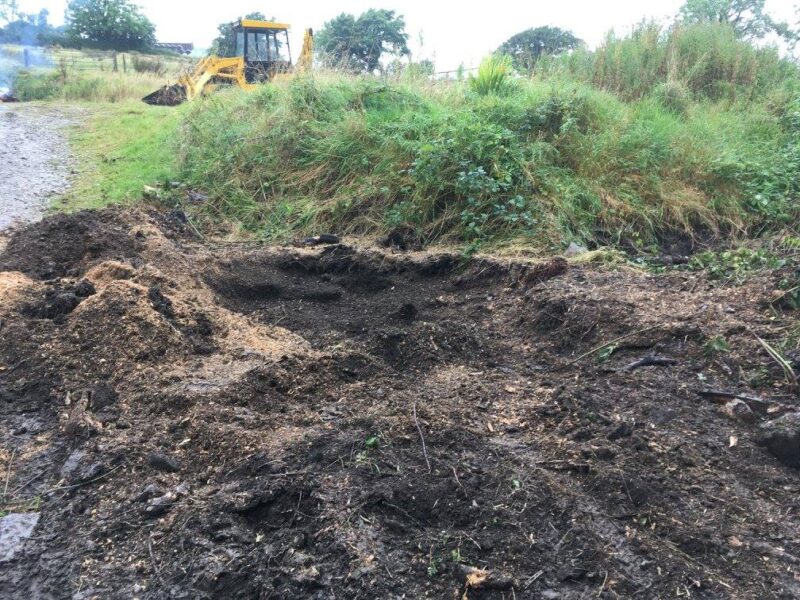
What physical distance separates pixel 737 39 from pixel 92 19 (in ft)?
112

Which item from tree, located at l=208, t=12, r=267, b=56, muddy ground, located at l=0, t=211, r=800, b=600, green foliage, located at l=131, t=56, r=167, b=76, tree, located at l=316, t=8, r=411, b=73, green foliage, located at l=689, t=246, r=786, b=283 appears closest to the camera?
muddy ground, located at l=0, t=211, r=800, b=600

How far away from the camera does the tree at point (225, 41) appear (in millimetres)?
17614

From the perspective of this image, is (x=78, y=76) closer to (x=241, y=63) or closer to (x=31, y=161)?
(x=241, y=63)

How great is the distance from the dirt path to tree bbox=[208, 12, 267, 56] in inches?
171

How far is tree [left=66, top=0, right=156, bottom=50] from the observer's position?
3391cm

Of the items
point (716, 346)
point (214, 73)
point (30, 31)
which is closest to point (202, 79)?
point (214, 73)

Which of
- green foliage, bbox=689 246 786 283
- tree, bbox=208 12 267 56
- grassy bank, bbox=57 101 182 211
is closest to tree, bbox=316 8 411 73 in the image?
tree, bbox=208 12 267 56

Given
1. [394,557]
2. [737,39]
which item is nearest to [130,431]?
[394,557]

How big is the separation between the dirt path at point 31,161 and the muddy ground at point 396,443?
373 centimetres

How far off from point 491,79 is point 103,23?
33.0 metres

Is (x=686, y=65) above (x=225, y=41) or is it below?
below

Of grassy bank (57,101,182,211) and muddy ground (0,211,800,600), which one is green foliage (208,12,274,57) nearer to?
grassy bank (57,101,182,211)

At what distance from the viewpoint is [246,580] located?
2008 millimetres

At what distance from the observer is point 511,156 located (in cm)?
643
